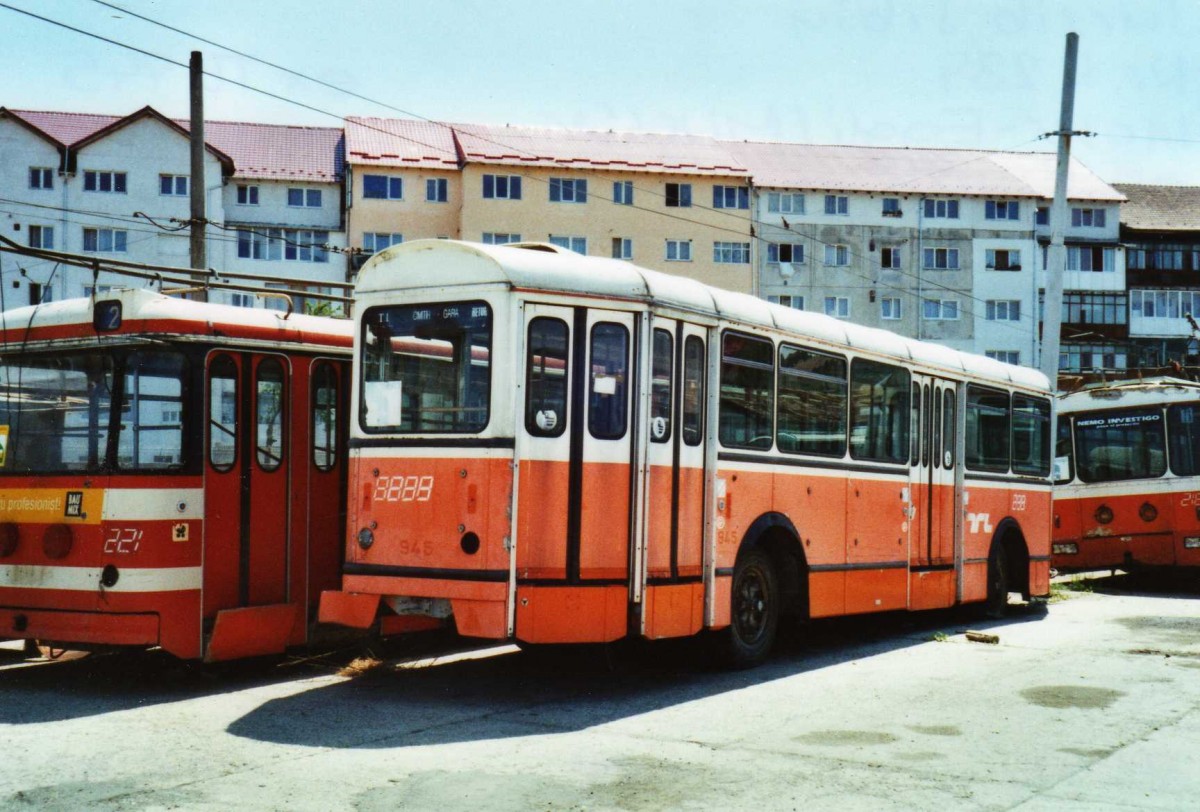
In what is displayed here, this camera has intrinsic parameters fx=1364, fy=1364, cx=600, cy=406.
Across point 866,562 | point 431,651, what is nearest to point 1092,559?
point 866,562

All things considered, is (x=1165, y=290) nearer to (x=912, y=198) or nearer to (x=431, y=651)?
(x=912, y=198)

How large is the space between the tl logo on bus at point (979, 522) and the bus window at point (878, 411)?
221 cm

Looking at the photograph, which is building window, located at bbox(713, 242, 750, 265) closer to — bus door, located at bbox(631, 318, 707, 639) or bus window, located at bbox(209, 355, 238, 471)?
bus door, located at bbox(631, 318, 707, 639)

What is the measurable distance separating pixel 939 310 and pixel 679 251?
13744 millimetres

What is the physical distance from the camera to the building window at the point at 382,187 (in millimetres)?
60531

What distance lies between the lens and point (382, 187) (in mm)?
60688

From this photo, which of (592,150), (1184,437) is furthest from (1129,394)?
(592,150)

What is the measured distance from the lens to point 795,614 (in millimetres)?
12039

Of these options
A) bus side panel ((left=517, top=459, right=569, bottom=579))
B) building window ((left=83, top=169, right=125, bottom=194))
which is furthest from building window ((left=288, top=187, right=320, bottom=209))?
bus side panel ((left=517, top=459, right=569, bottom=579))

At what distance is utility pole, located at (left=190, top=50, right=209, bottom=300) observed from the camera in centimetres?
1783

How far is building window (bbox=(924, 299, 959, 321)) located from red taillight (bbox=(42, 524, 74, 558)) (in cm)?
6062

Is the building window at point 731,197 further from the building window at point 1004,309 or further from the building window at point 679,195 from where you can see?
the building window at point 1004,309

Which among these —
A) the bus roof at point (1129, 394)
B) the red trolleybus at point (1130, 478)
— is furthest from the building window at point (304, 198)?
the red trolleybus at point (1130, 478)

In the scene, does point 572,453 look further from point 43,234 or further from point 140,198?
point 43,234
